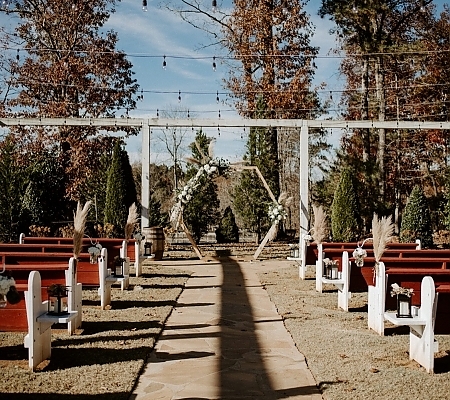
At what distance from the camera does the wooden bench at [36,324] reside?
17.0 ft

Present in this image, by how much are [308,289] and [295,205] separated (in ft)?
63.9

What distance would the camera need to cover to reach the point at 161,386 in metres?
4.87

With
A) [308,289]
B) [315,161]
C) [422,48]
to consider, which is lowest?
[308,289]

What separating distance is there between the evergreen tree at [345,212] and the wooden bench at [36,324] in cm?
1343

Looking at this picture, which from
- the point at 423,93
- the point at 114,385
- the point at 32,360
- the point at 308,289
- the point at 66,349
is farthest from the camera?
the point at 423,93

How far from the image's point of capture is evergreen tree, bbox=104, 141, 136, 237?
59.1ft

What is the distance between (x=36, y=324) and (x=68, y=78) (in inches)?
724

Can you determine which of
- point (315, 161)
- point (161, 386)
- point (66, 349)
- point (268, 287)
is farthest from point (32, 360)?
point (315, 161)

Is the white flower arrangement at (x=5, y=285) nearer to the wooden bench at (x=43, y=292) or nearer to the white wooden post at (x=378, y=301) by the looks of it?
the wooden bench at (x=43, y=292)

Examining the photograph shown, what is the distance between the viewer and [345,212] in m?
18.1

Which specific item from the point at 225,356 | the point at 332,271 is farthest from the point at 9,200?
the point at 225,356

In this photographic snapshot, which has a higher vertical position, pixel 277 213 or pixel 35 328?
pixel 277 213

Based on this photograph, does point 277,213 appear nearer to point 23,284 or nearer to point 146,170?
point 146,170

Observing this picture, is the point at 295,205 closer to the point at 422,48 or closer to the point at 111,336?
the point at 422,48
